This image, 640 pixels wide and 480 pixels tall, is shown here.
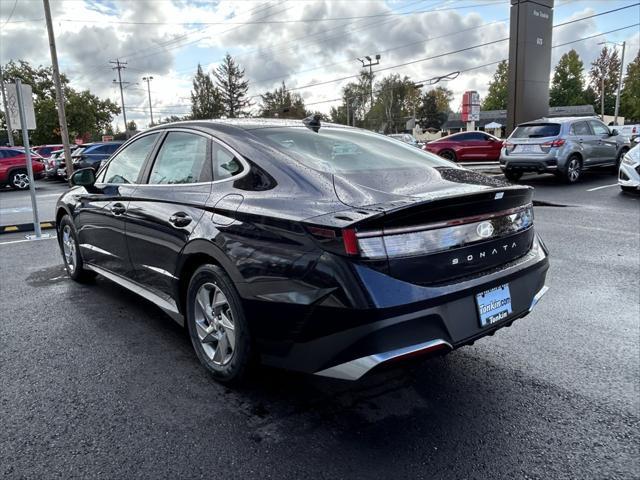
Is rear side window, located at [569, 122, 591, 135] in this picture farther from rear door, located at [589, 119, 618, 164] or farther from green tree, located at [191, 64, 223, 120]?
green tree, located at [191, 64, 223, 120]

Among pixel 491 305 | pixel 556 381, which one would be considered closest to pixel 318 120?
pixel 491 305

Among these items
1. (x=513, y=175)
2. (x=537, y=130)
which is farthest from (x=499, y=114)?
(x=537, y=130)

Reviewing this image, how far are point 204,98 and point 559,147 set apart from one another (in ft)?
261

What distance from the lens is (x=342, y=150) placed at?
3.17m

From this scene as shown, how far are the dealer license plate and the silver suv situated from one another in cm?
1095

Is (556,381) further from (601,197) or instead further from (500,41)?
(500,41)

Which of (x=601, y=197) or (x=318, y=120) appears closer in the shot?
(x=318, y=120)

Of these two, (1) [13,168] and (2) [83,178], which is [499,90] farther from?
(2) [83,178]

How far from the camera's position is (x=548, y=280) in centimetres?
501

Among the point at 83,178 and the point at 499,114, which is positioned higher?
the point at 499,114

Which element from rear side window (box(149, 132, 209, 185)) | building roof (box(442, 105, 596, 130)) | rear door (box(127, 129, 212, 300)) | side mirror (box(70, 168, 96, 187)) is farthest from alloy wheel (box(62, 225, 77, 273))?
building roof (box(442, 105, 596, 130))

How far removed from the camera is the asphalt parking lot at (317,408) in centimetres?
227

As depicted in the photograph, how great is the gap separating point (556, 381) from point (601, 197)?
9156mm

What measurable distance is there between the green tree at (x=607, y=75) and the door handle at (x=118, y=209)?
9115cm
